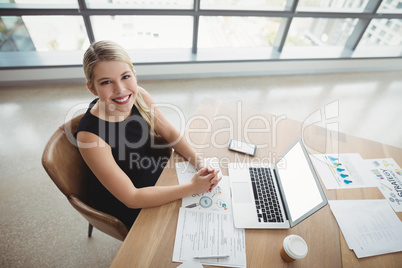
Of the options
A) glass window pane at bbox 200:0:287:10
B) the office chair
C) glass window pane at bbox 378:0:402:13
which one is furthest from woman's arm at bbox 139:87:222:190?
glass window pane at bbox 378:0:402:13

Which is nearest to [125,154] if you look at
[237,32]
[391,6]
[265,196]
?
[265,196]

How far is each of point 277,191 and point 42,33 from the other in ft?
10.2

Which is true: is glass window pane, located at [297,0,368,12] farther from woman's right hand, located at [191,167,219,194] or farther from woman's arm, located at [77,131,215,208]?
woman's arm, located at [77,131,215,208]

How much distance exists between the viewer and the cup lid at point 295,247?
2.59ft

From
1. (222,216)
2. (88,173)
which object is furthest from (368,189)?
(88,173)

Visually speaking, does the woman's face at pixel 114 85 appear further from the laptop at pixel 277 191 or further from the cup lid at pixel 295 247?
the cup lid at pixel 295 247

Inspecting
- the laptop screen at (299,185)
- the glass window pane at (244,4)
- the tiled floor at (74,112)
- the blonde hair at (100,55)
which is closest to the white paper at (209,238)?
the laptop screen at (299,185)

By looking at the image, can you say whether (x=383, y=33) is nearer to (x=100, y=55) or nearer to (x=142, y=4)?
(x=142, y=4)

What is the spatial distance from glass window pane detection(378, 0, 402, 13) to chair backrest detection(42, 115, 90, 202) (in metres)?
4.06

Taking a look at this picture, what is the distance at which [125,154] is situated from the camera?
114 centimetres

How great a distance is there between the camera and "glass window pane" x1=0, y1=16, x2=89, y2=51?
242 centimetres

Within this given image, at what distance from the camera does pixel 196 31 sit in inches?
110

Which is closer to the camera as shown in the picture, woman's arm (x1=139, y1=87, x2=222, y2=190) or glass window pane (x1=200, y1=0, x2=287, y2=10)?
woman's arm (x1=139, y1=87, x2=222, y2=190)

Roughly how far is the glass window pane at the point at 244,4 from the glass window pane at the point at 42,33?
1.49 metres
